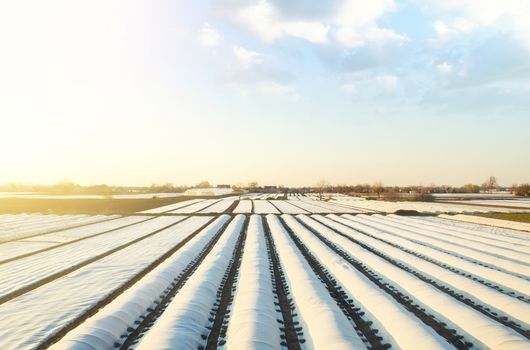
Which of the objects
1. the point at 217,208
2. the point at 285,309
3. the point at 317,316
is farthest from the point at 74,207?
the point at 317,316

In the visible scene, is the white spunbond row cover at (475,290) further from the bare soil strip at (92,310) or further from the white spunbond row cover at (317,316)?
the bare soil strip at (92,310)

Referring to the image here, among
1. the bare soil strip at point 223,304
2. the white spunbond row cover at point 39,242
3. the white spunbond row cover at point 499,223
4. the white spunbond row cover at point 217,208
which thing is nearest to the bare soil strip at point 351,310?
the bare soil strip at point 223,304

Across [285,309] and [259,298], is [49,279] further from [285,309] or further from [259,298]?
[285,309]

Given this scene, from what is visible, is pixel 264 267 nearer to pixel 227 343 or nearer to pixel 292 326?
pixel 292 326

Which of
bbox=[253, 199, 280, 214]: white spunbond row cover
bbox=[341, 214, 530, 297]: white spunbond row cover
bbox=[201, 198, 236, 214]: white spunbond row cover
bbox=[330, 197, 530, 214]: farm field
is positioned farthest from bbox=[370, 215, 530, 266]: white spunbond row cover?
bbox=[201, 198, 236, 214]: white spunbond row cover

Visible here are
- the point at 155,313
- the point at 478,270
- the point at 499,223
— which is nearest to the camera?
the point at 155,313

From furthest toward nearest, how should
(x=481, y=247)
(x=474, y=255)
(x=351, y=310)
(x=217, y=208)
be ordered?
(x=217, y=208) → (x=481, y=247) → (x=474, y=255) → (x=351, y=310)
